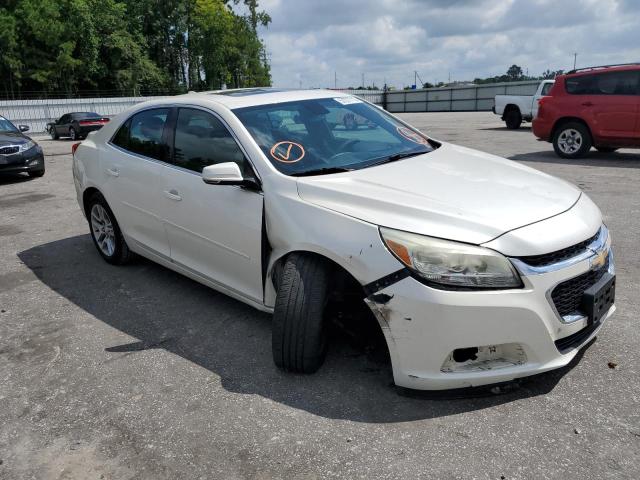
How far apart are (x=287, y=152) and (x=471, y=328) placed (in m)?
1.62

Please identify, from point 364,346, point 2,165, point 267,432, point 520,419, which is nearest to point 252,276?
point 364,346

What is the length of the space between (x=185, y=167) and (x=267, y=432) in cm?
209

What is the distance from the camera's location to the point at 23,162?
1112 centimetres

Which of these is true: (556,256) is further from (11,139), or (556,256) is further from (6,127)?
(6,127)

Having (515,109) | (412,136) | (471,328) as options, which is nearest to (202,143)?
(412,136)

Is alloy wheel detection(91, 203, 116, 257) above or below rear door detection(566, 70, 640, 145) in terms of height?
below

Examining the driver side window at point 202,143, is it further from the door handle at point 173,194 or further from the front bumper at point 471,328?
the front bumper at point 471,328

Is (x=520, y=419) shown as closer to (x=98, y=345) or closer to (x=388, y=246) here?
(x=388, y=246)

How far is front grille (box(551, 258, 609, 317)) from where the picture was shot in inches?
105

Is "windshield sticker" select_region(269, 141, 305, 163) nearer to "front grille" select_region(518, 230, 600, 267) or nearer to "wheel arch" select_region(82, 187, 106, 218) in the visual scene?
"front grille" select_region(518, 230, 600, 267)

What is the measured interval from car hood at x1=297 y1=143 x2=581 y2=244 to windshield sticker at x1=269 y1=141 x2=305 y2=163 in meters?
0.27

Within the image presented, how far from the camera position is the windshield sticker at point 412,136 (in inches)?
163

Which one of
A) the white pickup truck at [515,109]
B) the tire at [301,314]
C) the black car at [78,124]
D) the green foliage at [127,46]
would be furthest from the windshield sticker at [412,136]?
the green foliage at [127,46]

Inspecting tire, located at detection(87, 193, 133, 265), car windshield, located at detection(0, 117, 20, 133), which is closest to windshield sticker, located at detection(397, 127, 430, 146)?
tire, located at detection(87, 193, 133, 265)
